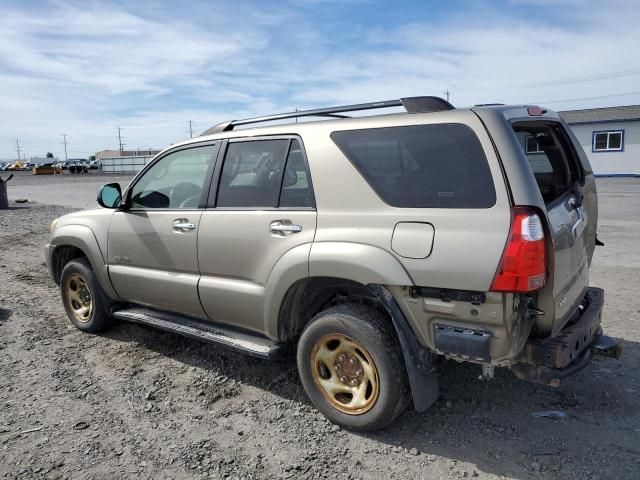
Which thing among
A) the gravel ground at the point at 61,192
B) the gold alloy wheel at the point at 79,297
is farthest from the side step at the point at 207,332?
the gravel ground at the point at 61,192

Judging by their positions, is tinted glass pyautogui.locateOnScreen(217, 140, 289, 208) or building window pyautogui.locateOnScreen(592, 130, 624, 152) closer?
tinted glass pyautogui.locateOnScreen(217, 140, 289, 208)

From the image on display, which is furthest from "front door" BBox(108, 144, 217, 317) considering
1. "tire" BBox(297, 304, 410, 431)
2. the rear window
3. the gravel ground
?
the gravel ground

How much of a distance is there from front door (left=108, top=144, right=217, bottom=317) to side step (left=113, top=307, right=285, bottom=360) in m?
0.08

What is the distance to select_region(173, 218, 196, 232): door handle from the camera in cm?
401

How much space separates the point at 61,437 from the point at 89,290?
6.49 feet

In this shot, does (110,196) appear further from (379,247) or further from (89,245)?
(379,247)

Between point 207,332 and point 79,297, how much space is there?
204cm

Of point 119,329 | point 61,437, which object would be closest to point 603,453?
point 61,437

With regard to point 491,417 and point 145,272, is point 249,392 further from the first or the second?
point 491,417

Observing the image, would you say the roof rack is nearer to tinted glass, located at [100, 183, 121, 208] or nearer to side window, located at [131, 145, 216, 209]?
side window, located at [131, 145, 216, 209]

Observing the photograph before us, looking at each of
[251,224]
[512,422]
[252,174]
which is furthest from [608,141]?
[251,224]

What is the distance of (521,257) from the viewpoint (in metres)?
2.60

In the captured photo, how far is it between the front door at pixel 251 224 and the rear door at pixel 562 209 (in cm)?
139

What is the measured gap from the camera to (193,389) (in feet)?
13.1
